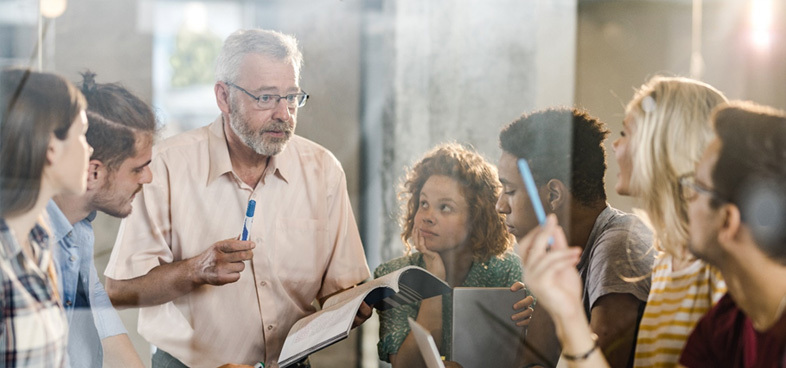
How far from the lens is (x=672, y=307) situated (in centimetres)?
178

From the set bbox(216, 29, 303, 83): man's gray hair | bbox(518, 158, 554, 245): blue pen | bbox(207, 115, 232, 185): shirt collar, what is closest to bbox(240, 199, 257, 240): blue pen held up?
bbox(207, 115, 232, 185): shirt collar

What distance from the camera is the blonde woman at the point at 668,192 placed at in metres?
1.69

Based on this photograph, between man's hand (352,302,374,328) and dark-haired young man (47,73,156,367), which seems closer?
dark-haired young man (47,73,156,367)

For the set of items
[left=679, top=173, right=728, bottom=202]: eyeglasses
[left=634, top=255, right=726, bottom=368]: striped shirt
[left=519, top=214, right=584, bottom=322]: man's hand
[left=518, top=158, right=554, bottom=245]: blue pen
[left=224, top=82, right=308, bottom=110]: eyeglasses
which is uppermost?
[left=224, top=82, right=308, bottom=110]: eyeglasses

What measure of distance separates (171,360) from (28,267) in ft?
2.00

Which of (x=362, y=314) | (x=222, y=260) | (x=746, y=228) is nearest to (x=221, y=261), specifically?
(x=222, y=260)

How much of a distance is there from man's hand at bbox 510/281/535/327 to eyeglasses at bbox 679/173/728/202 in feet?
2.17

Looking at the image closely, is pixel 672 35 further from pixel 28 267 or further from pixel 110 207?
pixel 28 267

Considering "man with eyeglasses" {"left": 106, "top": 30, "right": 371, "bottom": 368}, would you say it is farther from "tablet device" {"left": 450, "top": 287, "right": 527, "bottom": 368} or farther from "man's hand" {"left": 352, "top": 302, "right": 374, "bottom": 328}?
"tablet device" {"left": 450, "top": 287, "right": 527, "bottom": 368}

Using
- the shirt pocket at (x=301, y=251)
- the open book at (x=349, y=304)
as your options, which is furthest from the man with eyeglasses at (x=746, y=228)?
the shirt pocket at (x=301, y=251)

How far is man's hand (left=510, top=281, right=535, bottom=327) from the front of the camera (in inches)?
86.0

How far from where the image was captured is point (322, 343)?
1.96 meters

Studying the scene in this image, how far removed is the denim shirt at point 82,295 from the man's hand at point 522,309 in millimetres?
1114

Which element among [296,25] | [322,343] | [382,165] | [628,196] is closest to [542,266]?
[628,196]
